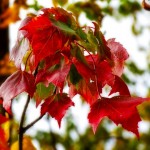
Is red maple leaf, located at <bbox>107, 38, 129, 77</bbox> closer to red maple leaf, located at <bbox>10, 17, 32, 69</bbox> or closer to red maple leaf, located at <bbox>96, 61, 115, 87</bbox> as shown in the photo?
red maple leaf, located at <bbox>96, 61, 115, 87</bbox>

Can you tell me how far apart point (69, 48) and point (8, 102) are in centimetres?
19

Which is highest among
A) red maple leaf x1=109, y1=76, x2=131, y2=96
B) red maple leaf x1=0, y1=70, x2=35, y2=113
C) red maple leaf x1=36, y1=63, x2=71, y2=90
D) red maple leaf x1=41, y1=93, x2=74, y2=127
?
red maple leaf x1=36, y1=63, x2=71, y2=90

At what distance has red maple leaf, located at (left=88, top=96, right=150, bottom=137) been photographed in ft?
3.04

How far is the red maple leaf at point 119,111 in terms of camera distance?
928 mm

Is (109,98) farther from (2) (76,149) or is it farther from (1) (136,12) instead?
(2) (76,149)

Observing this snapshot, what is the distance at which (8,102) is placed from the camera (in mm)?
891

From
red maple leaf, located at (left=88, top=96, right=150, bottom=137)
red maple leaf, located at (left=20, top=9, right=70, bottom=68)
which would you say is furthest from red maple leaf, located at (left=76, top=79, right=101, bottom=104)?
red maple leaf, located at (left=20, top=9, right=70, bottom=68)

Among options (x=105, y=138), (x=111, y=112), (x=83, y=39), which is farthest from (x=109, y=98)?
(x=105, y=138)

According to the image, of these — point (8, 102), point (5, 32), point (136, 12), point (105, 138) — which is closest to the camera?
point (8, 102)

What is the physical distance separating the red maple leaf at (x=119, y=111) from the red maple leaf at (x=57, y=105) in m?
0.07

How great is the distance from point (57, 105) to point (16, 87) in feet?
0.36

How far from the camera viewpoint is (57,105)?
955mm

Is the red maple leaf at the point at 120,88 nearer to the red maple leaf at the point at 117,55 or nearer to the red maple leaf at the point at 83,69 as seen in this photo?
the red maple leaf at the point at 117,55

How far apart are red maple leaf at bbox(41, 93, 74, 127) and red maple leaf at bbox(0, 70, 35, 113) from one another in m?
0.06
